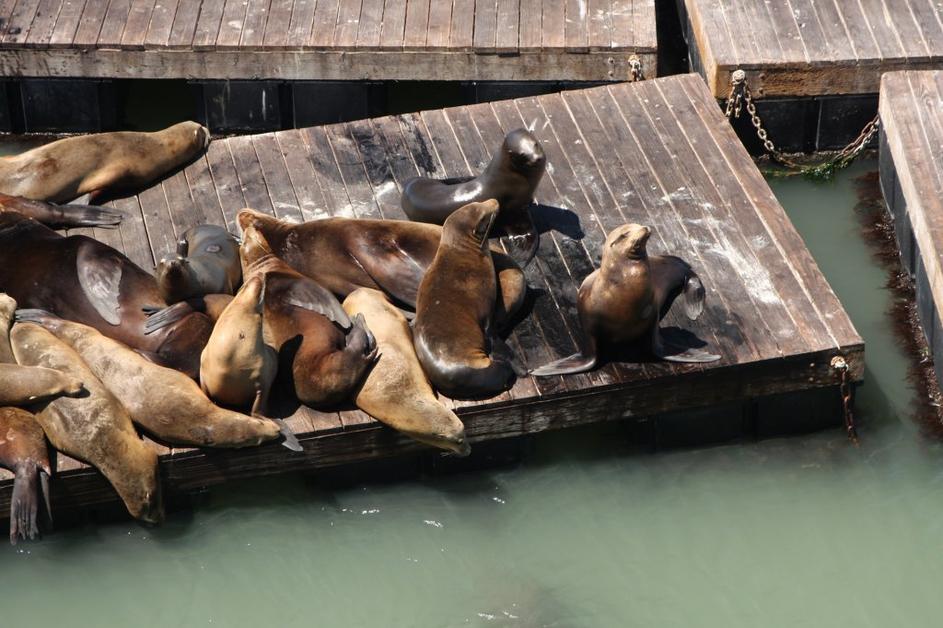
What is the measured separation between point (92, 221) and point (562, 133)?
2.54m

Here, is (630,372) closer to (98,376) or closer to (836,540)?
(836,540)

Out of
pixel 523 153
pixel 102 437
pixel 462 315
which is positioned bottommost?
pixel 102 437

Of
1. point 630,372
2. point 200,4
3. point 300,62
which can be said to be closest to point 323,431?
point 630,372

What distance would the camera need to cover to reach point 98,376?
20.4 ft

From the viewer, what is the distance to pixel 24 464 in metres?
6.04

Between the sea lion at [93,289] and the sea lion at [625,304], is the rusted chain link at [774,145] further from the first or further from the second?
the sea lion at [93,289]

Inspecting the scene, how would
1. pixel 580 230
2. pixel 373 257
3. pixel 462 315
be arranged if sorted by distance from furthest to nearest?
1. pixel 580 230
2. pixel 373 257
3. pixel 462 315

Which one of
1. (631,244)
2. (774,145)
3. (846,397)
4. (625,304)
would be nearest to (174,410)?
(625,304)

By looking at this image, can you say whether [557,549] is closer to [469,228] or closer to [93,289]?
[469,228]

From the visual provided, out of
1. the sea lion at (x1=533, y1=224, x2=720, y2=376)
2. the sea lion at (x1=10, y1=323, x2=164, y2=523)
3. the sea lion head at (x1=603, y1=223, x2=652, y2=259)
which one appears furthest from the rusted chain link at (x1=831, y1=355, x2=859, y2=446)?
the sea lion at (x1=10, y1=323, x2=164, y2=523)

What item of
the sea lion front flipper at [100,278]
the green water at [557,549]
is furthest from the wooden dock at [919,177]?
the sea lion front flipper at [100,278]

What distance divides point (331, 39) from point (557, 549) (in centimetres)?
386

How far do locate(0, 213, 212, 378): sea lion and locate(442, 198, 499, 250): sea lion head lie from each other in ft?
3.76

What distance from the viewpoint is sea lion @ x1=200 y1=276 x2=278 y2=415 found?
6.05m
